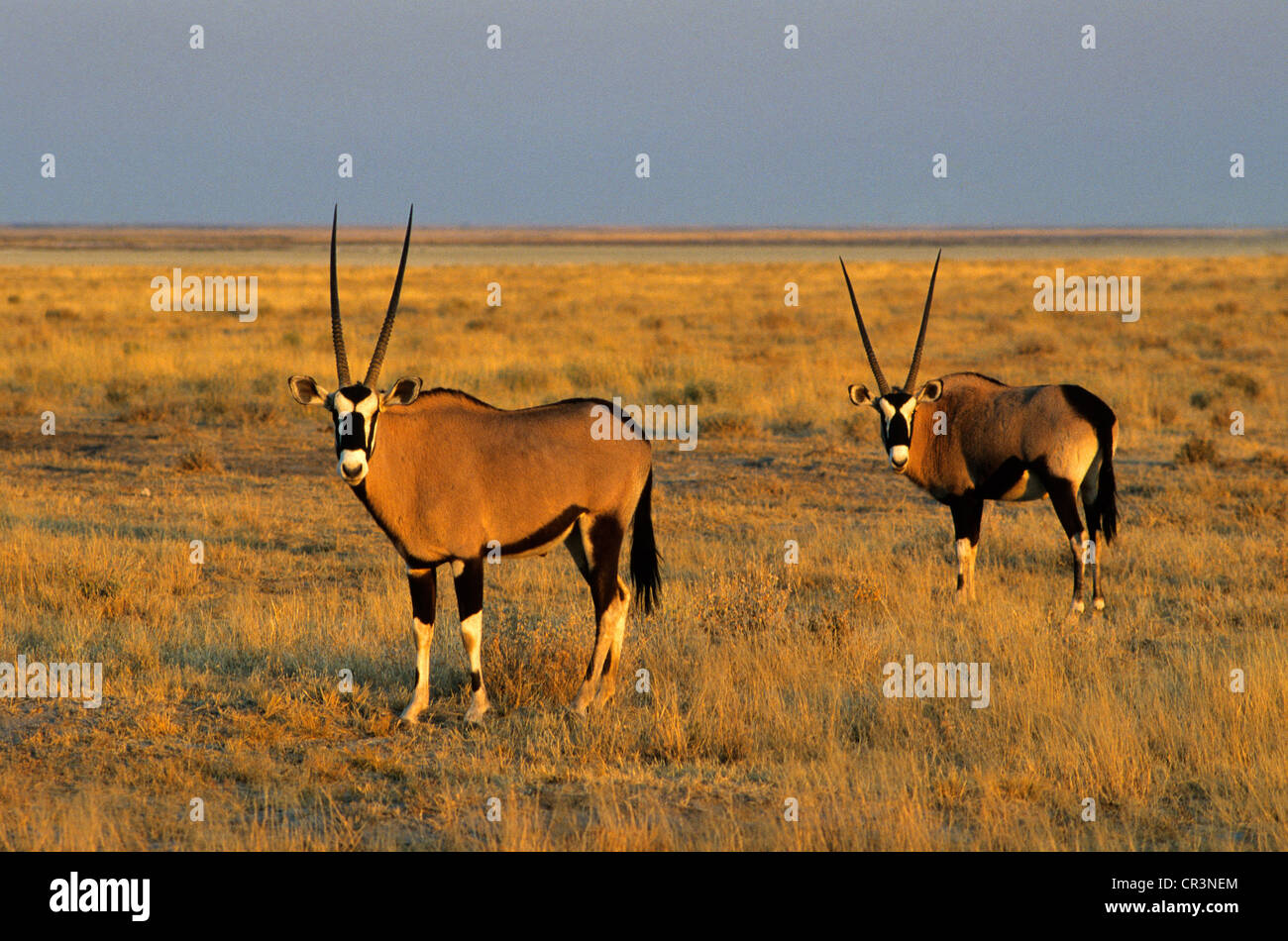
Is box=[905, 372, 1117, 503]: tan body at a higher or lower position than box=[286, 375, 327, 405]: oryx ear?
lower

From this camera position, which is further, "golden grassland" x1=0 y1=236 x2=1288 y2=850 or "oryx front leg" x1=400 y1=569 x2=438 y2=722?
"oryx front leg" x1=400 y1=569 x2=438 y2=722

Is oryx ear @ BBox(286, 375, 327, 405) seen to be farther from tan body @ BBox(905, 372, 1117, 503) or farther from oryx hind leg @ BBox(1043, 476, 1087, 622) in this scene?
oryx hind leg @ BBox(1043, 476, 1087, 622)

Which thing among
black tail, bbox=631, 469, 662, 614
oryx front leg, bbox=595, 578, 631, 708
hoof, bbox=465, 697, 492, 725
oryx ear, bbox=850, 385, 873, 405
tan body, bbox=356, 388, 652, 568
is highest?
oryx ear, bbox=850, 385, 873, 405

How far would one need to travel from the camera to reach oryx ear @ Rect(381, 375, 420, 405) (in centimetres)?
644

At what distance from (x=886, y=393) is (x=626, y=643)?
282cm

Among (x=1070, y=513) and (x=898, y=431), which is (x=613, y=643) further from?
(x=1070, y=513)

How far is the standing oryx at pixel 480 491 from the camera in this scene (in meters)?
6.68

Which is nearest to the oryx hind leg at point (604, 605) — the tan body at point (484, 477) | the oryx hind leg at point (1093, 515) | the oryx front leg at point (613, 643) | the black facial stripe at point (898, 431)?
the oryx front leg at point (613, 643)

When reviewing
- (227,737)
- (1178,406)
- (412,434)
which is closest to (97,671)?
(227,737)

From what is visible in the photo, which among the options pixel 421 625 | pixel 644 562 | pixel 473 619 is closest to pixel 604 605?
pixel 644 562

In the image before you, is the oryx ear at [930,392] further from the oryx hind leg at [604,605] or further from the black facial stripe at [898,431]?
the oryx hind leg at [604,605]

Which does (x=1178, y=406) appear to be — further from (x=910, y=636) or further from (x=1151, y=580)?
(x=910, y=636)

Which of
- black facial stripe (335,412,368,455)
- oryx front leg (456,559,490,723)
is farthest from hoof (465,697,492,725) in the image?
black facial stripe (335,412,368,455)

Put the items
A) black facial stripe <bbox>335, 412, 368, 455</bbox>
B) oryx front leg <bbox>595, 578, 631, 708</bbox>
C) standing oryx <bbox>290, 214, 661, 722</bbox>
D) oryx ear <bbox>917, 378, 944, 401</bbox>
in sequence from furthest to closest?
oryx ear <bbox>917, 378, 944, 401</bbox>, oryx front leg <bbox>595, 578, 631, 708</bbox>, standing oryx <bbox>290, 214, 661, 722</bbox>, black facial stripe <bbox>335, 412, 368, 455</bbox>
